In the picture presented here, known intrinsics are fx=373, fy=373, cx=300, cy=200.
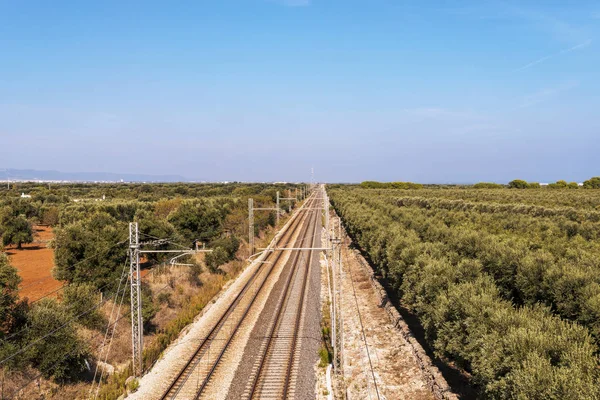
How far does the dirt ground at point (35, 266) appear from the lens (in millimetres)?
30328

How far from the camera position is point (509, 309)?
47.6ft

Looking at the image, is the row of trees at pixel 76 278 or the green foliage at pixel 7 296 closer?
the row of trees at pixel 76 278

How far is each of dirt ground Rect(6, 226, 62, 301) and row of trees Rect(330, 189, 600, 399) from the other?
2320 centimetres

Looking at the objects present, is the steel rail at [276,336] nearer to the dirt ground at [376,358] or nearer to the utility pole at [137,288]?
the dirt ground at [376,358]

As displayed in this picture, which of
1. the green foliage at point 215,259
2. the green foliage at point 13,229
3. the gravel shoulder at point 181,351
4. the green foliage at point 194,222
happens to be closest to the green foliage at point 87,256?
the gravel shoulder at point 181,351

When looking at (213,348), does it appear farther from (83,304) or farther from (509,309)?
(509,309)

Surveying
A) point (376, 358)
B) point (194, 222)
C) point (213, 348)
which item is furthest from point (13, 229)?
point (376, 358)

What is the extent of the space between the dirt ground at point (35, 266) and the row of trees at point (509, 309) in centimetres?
2320

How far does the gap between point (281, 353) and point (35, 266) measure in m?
34.1

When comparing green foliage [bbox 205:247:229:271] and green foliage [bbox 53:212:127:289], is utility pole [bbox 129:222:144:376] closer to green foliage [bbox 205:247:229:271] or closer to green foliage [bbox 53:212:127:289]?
green foliage [bbox 53:212:127:289]

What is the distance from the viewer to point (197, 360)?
1934 cm

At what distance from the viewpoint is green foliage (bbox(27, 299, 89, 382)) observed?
1611 centimetres

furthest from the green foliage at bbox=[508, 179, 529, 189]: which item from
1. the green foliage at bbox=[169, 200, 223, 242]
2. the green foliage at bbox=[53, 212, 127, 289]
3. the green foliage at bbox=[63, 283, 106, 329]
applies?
the green foliage at bbox=[63, 283, 106, 329]

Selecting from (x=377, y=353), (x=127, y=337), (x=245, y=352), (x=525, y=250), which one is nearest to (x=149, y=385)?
(x=245, y=352)
